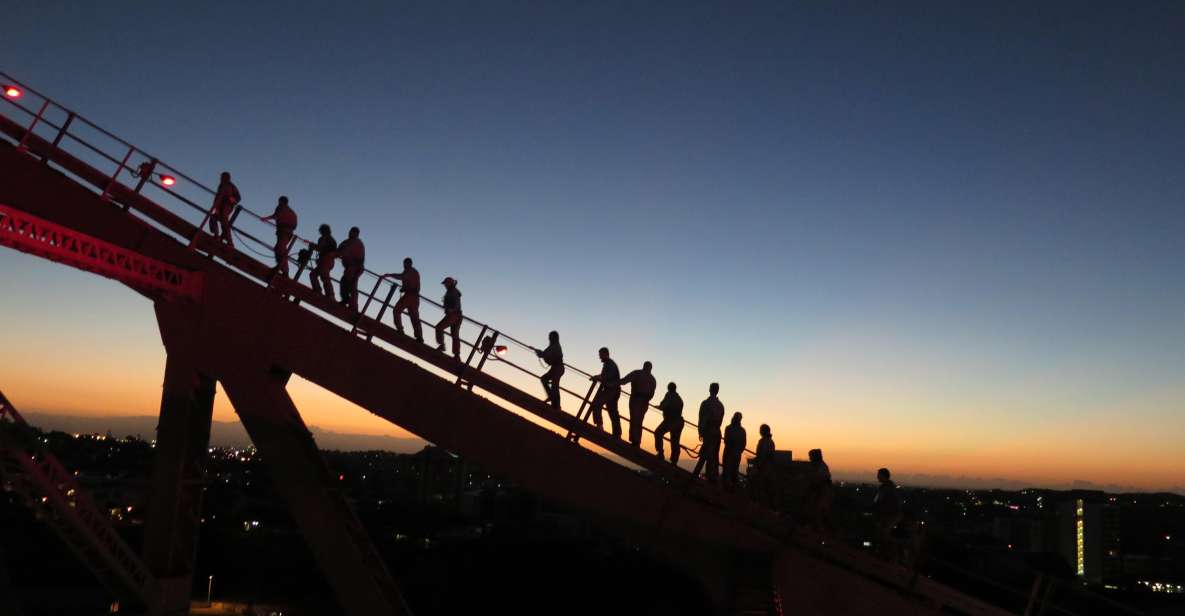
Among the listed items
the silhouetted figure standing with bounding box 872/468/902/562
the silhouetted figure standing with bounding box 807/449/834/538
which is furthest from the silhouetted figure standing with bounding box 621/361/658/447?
the silhouetted figure standing with bounding box 872/468/902/562

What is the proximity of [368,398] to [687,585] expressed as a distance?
162 feet

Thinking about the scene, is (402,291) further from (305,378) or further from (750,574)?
(750,574)

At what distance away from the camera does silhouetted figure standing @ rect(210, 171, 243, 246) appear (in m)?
11.3

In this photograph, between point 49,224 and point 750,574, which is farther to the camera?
point 750,574

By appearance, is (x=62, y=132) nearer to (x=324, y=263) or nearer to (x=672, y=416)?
(x=324, y=263)

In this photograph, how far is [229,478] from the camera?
158750 millimetres

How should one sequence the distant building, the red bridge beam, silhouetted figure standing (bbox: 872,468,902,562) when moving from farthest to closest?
the distant building
silhouetted figure standing (bbox: 872,468,902,562)
the red bridge beam

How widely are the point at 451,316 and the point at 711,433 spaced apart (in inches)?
164

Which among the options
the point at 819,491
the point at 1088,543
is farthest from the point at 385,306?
the point at 1088,543

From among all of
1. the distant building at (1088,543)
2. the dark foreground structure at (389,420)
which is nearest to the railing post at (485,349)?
the dark foreground structure at (389,420)

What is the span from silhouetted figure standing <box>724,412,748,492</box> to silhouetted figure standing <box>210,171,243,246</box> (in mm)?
7478

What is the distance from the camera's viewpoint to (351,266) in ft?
39.1

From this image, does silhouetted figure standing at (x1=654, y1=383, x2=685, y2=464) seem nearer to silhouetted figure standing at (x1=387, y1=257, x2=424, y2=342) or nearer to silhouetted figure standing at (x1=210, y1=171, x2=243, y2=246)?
silhouetted figure standing at (x1=387, y1=257, x2=424, y2=342)

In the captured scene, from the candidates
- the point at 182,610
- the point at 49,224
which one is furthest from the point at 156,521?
the point at 49,224
